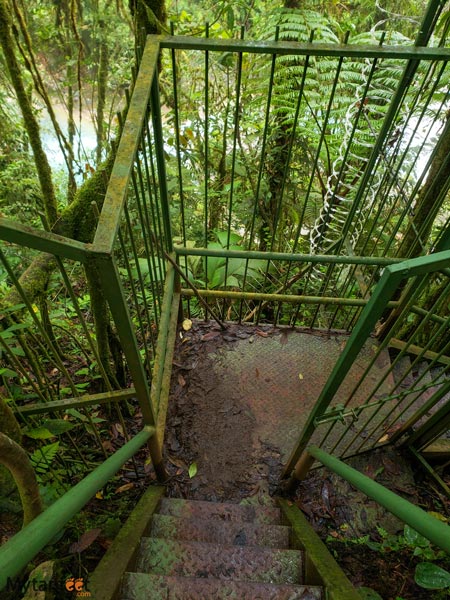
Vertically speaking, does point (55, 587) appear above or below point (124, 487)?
above

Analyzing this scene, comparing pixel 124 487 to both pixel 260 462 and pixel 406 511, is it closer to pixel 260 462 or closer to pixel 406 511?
pixel 260 462

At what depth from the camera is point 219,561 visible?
78.0 inches

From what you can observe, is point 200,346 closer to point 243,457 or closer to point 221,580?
point 243,457

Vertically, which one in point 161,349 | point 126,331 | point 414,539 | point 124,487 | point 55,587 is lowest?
point 124,487

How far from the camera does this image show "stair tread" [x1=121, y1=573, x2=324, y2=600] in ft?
5.45

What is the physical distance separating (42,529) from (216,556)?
127 centimetres

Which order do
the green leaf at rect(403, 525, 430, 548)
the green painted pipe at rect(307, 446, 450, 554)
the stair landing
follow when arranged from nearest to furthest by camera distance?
the green painted pipe at rect(307, 446, 450, 554) → the green leaf at rect(403, 525, 430, 548) → the stair landing

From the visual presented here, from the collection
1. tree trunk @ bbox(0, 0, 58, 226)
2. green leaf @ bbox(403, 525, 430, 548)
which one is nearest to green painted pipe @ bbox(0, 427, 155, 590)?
tree trunk @ bbox(0, 0, 58, 226)

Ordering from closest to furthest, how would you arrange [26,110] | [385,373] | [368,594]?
[368,594], [385,373], [26,110]

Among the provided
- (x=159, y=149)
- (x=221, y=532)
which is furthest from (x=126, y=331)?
(x=221, y=532)

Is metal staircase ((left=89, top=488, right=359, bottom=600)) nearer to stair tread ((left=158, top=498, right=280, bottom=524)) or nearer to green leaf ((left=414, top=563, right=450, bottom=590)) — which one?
stair tread ((left=158, top=498, right=280, bottom=524))

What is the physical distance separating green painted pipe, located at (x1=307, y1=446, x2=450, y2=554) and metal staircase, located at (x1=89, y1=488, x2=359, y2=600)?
49 cm

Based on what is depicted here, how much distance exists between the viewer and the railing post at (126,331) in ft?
4.17

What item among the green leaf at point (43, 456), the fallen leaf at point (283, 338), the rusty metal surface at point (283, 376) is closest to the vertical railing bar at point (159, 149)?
the rusty metal surface at point (283, 376)
